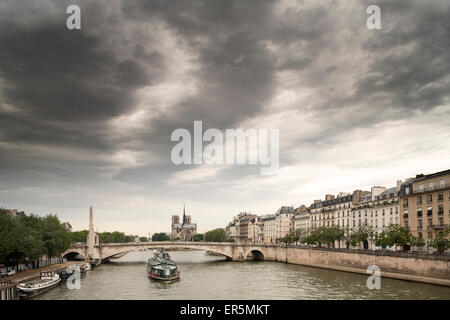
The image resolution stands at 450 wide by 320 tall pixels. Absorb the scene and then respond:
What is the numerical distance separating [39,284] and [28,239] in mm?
14171

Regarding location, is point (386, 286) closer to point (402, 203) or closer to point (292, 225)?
point (402, 203)

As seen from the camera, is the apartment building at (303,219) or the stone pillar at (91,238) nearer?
the stone pillar at (91,238)

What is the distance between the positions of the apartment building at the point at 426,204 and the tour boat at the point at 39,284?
179 ft

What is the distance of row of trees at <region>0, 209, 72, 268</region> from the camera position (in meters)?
50.0

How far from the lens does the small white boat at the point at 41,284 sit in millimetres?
41469

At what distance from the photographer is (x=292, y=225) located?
472ft

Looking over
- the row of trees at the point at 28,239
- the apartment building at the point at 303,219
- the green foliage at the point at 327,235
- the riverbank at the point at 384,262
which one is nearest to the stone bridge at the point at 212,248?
the riverbank at the point at 384,262

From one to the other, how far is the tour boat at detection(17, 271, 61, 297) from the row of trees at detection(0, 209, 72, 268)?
5.45m

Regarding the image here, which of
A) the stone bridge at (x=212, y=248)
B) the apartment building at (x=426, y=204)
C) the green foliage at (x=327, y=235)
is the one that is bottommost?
the stone bridge at (x=212, y=248)

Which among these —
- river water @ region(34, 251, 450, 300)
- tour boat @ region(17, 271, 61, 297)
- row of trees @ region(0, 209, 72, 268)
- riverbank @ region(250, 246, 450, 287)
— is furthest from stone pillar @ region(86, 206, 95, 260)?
riverbank @ region(250, 246, 450, 287)

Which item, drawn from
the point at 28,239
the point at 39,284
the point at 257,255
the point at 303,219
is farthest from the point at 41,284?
the point at 303,219

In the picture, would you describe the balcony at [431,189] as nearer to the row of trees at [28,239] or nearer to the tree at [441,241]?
the tree at [441,241]

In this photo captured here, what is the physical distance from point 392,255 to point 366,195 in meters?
36.5
